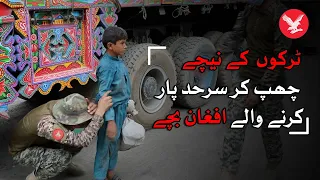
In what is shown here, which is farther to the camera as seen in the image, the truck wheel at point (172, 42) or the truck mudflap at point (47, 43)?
the truck wheel at point (172, 42)

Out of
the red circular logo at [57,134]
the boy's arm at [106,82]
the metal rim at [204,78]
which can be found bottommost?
the red circular logo at [57,134]

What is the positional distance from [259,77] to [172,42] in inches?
90.8

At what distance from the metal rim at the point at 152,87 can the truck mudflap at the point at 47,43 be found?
834 mm

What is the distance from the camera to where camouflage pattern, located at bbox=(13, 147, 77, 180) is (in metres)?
2.94

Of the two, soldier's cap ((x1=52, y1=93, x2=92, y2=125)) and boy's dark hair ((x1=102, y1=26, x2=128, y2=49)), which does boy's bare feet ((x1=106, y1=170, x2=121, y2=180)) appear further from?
boy's dark hair ((x1=102, y1=26, x2=128, y2=49))

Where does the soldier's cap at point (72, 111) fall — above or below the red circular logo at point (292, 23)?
below

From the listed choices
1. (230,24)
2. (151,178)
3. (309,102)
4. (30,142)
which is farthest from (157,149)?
(230,24)

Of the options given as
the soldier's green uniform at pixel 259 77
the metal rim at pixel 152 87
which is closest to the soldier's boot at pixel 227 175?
the soldier's green uniform at pixel 259 77

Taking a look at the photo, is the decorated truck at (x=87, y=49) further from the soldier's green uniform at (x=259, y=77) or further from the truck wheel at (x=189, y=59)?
the soldier's green uniform at (x=259, y=77)

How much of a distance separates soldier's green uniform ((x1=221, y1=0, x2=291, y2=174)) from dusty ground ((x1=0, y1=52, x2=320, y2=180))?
0.32 m

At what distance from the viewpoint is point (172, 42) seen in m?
5.46

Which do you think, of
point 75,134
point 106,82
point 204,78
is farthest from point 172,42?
point 75,134

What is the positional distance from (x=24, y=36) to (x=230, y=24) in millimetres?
4640

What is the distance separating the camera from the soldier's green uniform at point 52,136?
277 cm
